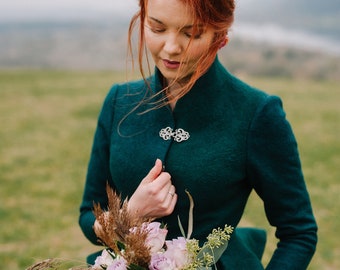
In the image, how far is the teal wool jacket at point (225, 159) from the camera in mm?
1615

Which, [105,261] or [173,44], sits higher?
[173,44]

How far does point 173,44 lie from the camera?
59.1 inches

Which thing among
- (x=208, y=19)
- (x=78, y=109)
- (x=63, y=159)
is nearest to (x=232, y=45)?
(x=78, y=109)

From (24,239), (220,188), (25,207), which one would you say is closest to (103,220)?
(220,188)

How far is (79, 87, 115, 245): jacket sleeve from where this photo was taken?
1.88 m

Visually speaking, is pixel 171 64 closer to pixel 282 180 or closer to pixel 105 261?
pixel 282 180

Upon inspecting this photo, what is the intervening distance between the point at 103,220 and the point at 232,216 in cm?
67

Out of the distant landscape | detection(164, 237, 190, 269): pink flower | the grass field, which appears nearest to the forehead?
detection(164, 237, 190, 269): pink flower

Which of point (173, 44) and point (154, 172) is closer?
point (173, 44)

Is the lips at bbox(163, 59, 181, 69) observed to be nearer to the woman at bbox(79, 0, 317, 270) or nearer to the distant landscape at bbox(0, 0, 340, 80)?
the woman at bbox(79, 0, 317, 270)

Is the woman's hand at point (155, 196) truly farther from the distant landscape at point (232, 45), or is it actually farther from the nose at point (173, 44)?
the distant landscape at point (232, 45)

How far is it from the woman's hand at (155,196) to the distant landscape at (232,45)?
1234 centimetres

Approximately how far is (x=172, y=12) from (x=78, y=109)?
8.96 m

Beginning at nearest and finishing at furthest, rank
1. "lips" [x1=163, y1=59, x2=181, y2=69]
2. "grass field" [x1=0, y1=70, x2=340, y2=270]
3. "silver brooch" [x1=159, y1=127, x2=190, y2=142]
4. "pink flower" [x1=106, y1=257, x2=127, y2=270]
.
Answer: "pink flower" [x1=106, y1=257, x2=127, y2=270] → "lips" [x1=163, y1=59, x2=181, y2=69] → "silver brooch" [x1=159, y1=127, x2=190, y2=142] → "grass field" [x1=0, y1=70, x2=340, y2=270]
